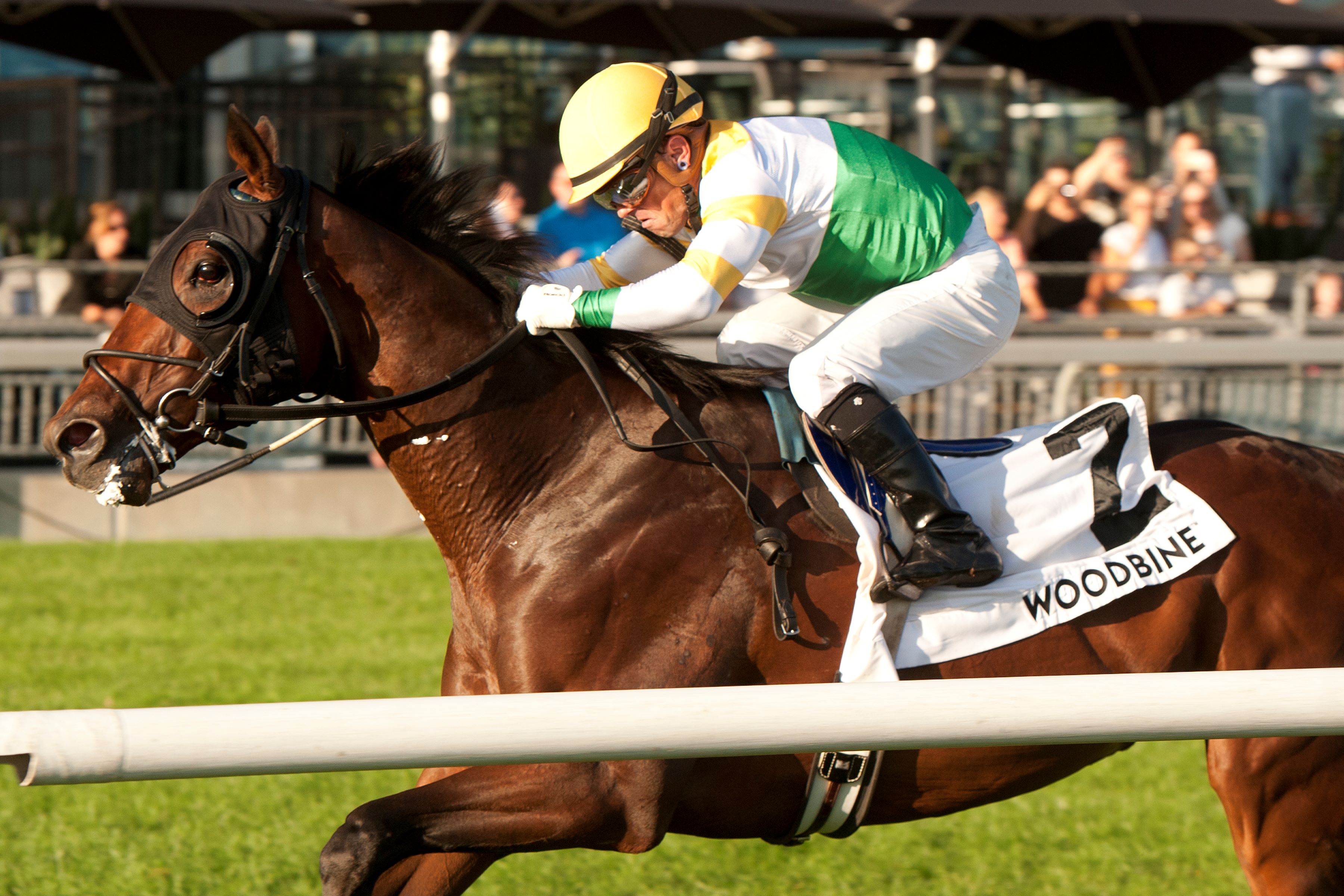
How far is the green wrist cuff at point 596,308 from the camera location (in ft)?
9.19

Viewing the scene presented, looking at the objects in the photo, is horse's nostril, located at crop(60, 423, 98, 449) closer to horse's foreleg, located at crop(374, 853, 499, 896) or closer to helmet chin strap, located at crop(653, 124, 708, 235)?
horse's foreleg, located at crop(374, 853, 499, 896)

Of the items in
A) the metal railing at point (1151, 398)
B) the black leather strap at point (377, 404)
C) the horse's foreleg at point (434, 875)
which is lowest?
the metal railing at point (1151, 398)

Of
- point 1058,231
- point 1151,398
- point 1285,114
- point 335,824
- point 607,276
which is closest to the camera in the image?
point 607,276

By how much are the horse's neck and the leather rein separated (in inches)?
1.4

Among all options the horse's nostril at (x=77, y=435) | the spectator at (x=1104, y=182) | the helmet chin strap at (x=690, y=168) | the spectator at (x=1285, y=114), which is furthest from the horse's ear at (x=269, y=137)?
the spectator at (x=1285, y=114)

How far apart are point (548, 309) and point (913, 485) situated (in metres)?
0.76

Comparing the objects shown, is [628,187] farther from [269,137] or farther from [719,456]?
[269,137]

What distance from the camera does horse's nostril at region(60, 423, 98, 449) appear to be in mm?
2729

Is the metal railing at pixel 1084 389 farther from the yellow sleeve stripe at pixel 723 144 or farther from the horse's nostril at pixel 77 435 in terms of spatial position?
the horse's nostril at pixel 77 435

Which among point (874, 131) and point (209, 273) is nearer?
point (209, 273)

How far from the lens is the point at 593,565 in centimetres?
283

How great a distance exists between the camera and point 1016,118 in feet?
40.8

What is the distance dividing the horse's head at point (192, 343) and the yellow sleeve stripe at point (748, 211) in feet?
2.52

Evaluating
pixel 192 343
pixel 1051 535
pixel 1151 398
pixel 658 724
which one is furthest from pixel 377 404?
pixel 1151 398
